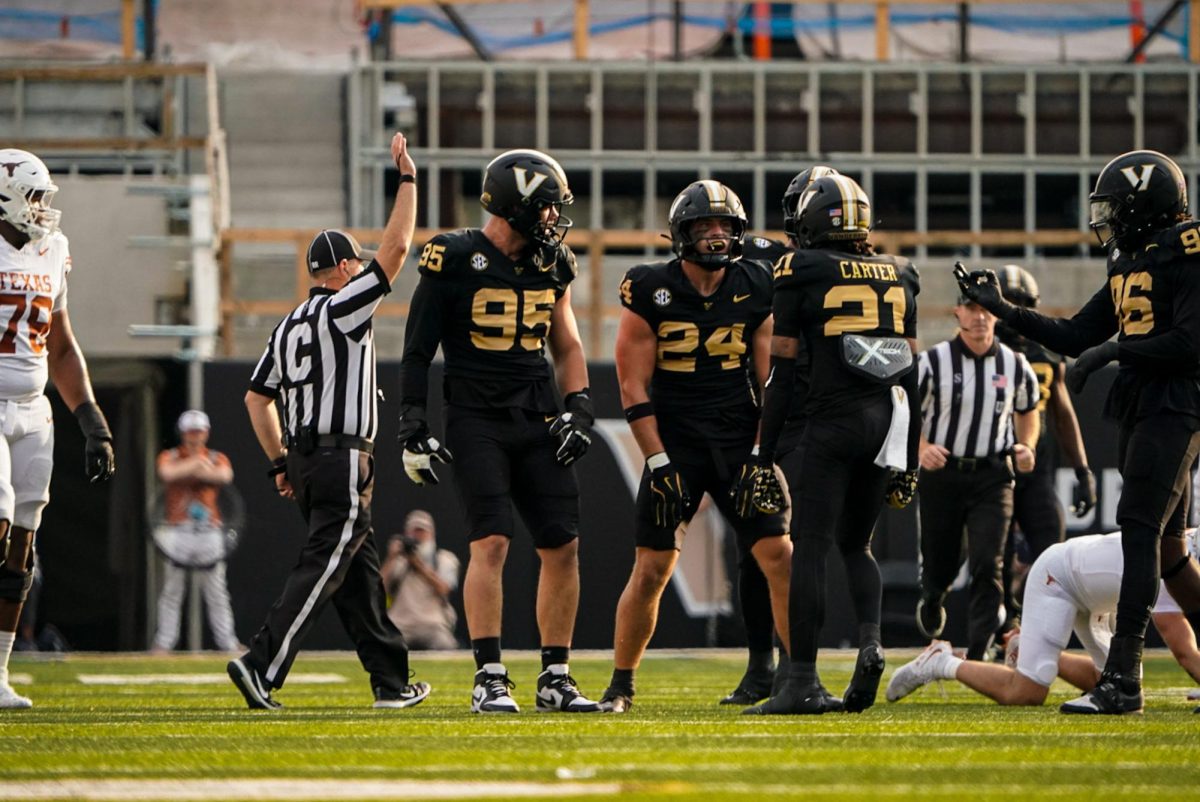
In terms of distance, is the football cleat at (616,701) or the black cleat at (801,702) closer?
the black cleat at (801,702)

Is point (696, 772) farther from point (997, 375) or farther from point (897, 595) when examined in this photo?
point (897, 595)

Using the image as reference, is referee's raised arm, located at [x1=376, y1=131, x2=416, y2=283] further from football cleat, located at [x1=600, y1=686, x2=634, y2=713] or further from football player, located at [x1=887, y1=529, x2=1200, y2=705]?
football player, located at [x1=887, y1=529, x2=1200, y2=705]

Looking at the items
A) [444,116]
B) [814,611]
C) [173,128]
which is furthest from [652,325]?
[444,116]

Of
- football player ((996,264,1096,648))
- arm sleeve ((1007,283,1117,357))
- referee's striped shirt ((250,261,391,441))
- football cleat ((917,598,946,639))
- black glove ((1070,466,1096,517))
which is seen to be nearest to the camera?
arm sleeve ((1007,283,1117,357))

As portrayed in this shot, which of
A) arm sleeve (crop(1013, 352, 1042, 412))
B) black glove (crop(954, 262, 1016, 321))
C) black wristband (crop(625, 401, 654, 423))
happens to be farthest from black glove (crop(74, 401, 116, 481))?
arm sleeve (crop(1013, 352, 1042, 412))

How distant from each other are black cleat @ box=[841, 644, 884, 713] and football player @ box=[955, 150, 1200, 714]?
0.64m

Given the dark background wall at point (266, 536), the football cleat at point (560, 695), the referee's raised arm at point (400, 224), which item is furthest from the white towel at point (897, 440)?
the dark background wall at point (266, 536)

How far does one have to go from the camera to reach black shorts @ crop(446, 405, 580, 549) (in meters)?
6.68

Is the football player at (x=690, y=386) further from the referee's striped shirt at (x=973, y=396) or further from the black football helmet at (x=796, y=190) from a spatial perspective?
the referee's striped shirt at (x=973, y=396)

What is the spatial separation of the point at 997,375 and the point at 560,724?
3917 millimetres

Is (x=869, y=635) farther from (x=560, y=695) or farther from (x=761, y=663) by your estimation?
(x=761, y=663)

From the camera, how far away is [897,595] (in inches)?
505

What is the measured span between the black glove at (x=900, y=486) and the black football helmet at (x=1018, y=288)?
3280 millimetres

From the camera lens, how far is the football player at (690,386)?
6824 millimetres
